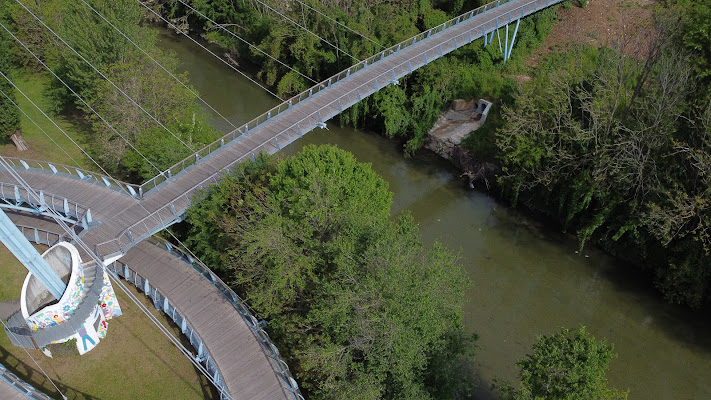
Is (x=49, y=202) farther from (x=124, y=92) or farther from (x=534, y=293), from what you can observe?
(x=534, y=293)

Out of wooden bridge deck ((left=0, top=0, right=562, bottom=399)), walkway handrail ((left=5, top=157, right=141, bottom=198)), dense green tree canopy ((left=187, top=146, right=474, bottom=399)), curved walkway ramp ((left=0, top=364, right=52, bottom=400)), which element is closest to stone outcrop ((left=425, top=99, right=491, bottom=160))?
wooden bridge deck ((left=0, top=0, right=562, bottom=399))

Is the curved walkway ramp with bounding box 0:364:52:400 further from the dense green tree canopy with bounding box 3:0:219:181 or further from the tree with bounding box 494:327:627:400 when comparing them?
the tree with bounding box 494:327:627:400

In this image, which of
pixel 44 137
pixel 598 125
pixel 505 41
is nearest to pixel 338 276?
pixel 598 125

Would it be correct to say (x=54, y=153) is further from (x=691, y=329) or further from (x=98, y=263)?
(x=691, y=329)

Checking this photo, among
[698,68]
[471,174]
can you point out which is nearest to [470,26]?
[471,174]

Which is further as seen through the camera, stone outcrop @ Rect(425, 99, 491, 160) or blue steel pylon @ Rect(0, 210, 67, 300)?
stone outcrop @ Rect(425, 99, 491, 160)

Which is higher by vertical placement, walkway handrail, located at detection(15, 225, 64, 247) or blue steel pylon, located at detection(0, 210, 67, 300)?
blue steel pylon, located at detection(0, 210, 67, 300)

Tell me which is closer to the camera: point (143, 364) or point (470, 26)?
point (143, 364)
